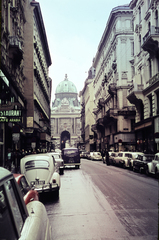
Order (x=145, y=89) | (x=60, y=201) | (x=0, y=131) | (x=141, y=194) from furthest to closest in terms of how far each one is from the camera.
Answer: (x=145, y=89) → (x=0, y=131) → (x=141, y=194) → (x=60, y=201)

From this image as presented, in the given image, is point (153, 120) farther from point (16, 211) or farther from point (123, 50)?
point (16, 211)

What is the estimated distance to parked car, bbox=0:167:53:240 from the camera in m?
2.71

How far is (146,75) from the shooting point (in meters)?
35.0

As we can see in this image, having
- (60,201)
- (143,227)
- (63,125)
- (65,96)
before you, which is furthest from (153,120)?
(65,96)

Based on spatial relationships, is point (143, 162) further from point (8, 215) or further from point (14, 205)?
point (8, 215)

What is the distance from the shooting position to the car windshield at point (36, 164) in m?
12.4

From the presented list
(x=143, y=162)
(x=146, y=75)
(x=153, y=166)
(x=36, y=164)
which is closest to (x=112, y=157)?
(x=146, y=75)

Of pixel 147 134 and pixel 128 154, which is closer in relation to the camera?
pixel 128 154

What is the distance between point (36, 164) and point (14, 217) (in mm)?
9682

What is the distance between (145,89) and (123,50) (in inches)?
761

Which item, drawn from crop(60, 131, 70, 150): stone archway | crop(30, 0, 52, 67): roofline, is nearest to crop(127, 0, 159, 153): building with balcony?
crop(30, 0, 52, 67): roofline

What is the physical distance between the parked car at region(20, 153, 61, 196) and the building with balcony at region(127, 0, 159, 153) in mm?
17360

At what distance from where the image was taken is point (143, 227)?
23.8 ft

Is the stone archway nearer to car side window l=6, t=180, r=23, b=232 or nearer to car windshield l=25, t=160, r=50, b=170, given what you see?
car windshield l=25, t=160, r=50, b=170
